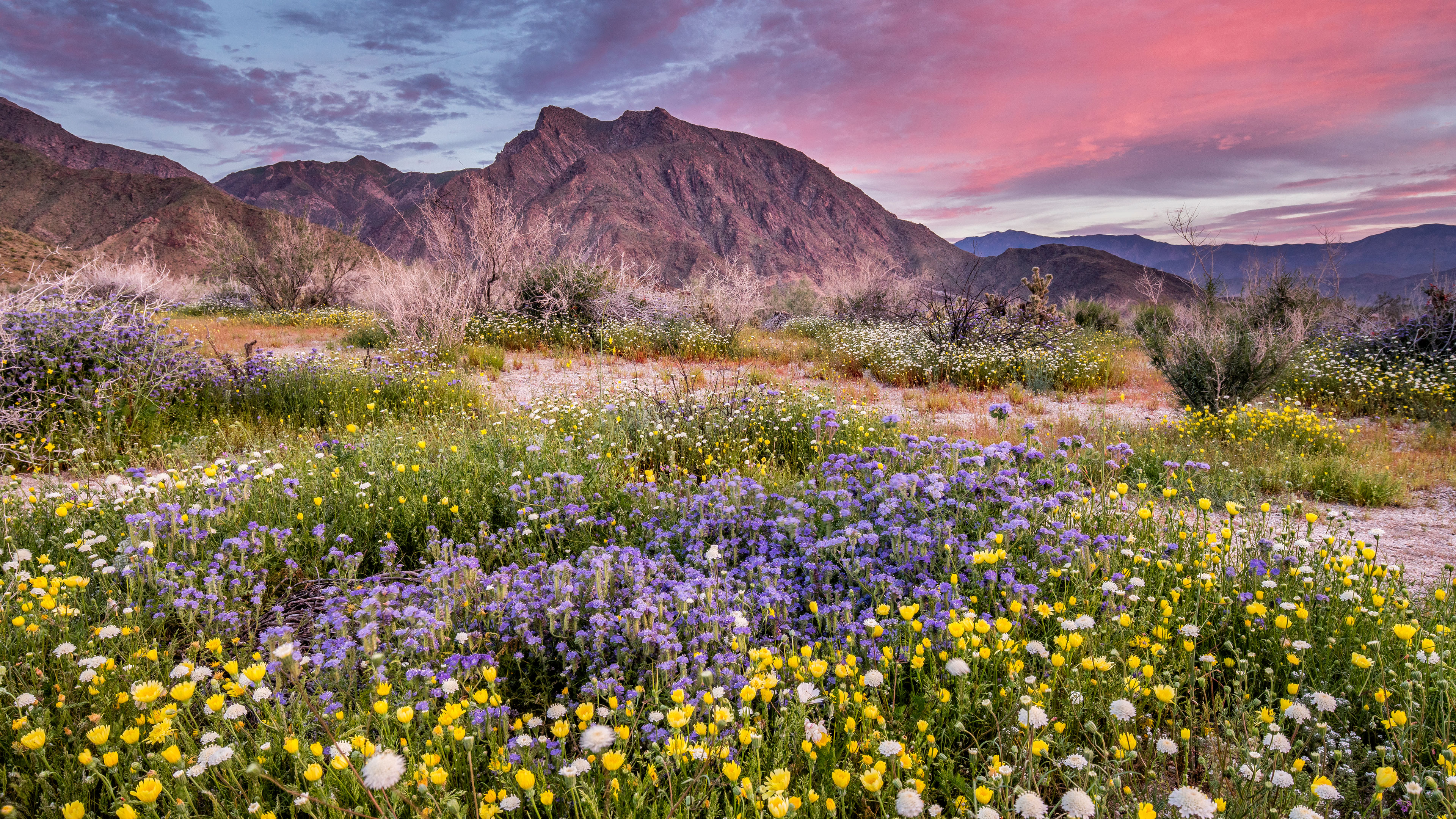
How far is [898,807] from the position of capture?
58.1 inches

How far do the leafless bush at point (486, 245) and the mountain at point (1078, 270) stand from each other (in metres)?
90.8

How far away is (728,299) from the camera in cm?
1602

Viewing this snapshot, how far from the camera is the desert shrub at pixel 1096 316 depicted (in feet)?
69.2

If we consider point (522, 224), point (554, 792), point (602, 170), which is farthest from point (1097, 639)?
point (602, 170)

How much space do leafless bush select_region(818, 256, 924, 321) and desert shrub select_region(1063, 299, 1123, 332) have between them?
5.35 m

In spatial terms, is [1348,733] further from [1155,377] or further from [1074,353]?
[1155,377]

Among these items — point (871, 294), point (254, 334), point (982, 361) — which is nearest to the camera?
point (982, 361)

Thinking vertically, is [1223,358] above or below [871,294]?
below

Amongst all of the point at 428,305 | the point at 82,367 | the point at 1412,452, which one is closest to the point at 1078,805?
the point at 1412,452

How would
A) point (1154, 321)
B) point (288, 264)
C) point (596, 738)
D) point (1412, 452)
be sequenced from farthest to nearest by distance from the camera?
1. point (288, 264)
2. point (1154, 321)
3. point (1412, 452)
4. point (596, 738)

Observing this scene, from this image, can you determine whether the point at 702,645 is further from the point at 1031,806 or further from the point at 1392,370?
the point at 1392,370

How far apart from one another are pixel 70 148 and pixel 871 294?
232985 millimetres

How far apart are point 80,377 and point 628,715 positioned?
7564 millimetres

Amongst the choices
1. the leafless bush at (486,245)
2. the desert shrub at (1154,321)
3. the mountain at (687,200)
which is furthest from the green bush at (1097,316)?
the mountain at (687,200)
